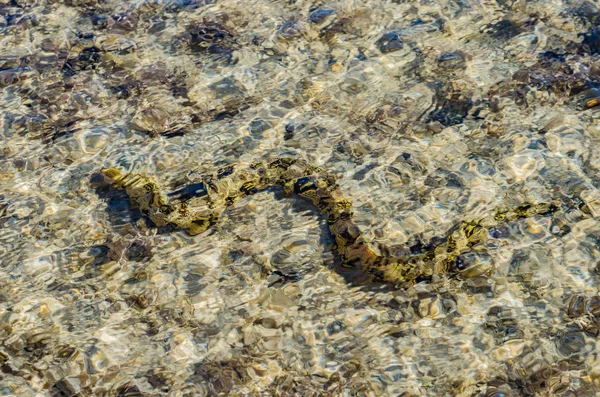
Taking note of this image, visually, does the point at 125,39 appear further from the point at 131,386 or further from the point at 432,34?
the point at 131,386

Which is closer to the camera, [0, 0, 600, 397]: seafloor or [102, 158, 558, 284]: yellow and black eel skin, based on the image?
[0, 0, 600, 397]: seafloor

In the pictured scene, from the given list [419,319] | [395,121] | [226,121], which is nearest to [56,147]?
[226,121]

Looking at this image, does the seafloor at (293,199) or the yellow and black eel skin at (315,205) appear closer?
the seafloor at (293,199)
